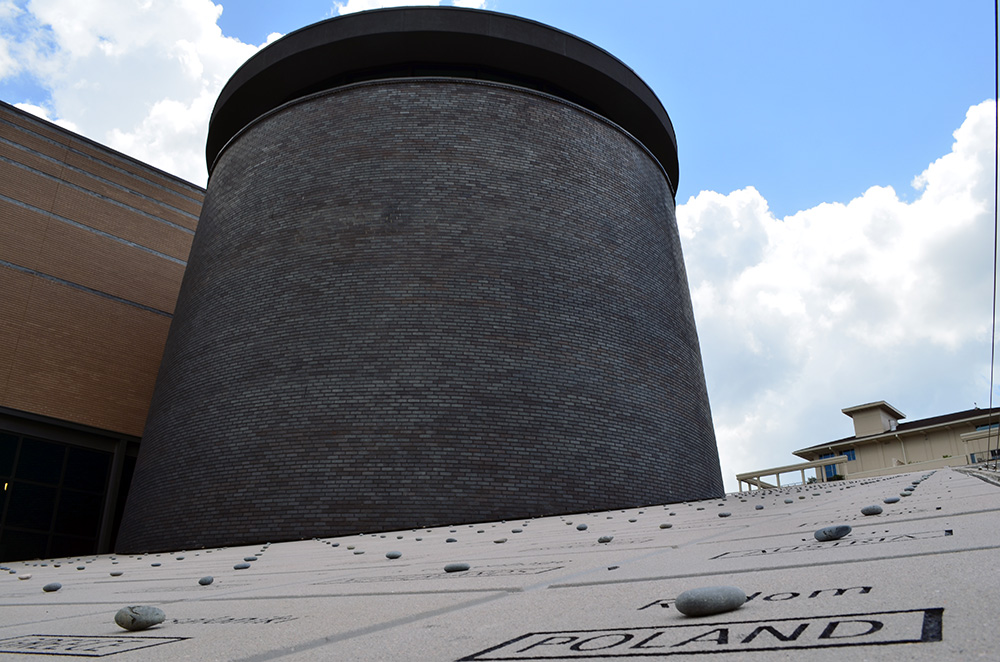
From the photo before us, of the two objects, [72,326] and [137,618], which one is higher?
[72,326]

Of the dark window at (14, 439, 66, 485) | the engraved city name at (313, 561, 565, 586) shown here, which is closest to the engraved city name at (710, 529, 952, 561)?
the engraved city name at (313, 561, 565, 586)

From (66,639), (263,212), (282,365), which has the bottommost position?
(66,639)

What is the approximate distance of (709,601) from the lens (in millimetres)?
1479

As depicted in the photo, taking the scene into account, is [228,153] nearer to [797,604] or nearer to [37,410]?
[37,410]

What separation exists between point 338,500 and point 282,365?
9.45 ft

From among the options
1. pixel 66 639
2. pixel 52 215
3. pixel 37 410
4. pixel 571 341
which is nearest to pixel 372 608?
pixel 66 639

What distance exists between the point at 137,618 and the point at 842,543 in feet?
7.69

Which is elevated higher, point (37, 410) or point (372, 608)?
point (37, 410)

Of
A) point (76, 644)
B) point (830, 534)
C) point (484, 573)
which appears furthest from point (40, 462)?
point (830, 534)

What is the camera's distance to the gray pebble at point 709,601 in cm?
148

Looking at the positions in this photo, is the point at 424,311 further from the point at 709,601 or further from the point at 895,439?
the point at 895,439

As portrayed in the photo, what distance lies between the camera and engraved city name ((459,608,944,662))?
1117mm

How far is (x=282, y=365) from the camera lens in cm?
1316

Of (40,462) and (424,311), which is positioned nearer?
(424,311)
